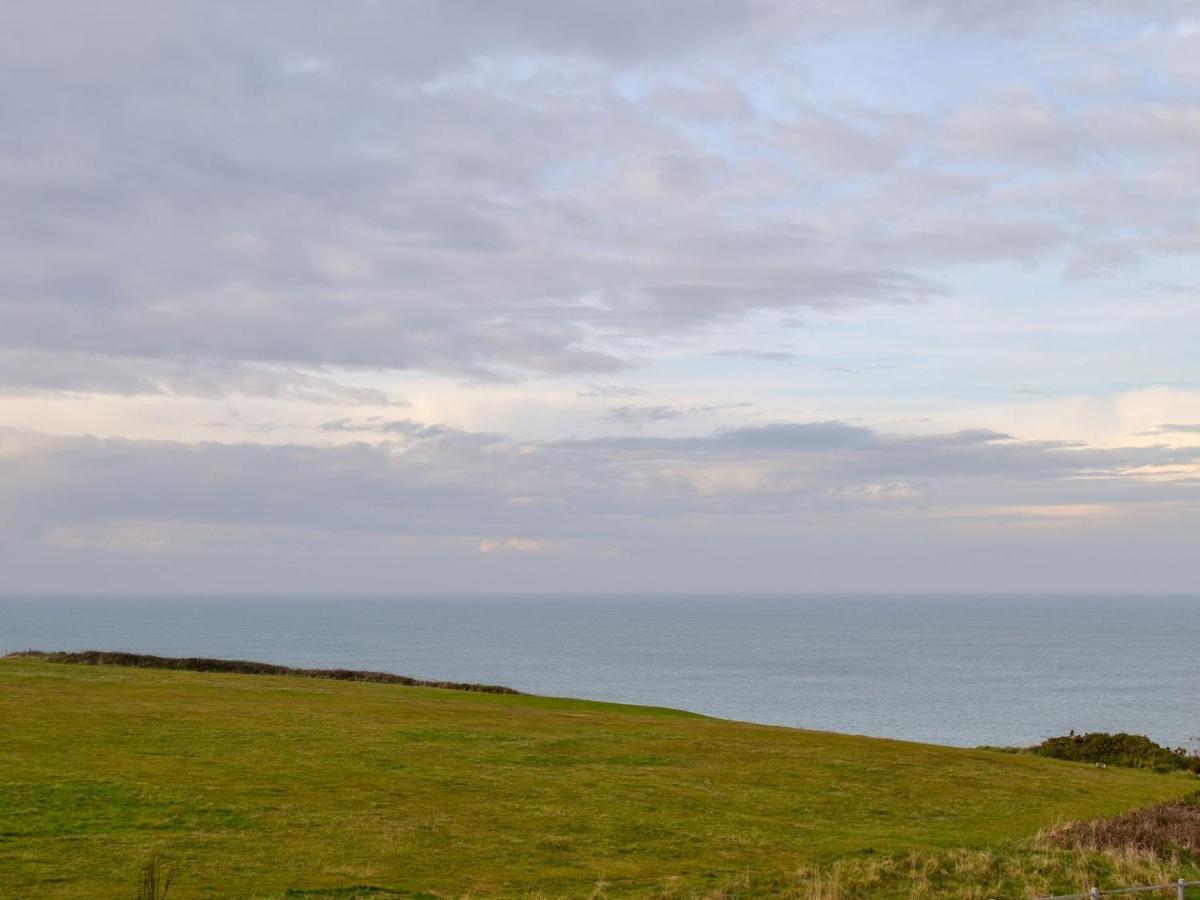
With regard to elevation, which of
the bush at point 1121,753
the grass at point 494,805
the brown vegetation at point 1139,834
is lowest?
the bush at point 1121,753

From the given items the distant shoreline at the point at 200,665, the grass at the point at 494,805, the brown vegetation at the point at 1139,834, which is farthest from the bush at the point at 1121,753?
the distant shoreline at the point at 200,665

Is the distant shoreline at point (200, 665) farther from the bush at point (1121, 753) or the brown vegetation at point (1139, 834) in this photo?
the brown vegetation at point (1139, 834)

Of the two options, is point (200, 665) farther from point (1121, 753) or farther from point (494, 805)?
point (1121, 753)

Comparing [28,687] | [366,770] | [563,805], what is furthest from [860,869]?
[28,687]

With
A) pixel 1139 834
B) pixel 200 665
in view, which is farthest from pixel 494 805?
pixel 200 665

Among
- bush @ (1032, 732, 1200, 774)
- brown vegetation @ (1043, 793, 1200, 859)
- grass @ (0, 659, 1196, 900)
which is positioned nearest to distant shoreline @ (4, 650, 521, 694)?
grass @ (0, 659, 1196, 900)

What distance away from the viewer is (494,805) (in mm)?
30000

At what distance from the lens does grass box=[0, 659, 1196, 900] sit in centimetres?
2278

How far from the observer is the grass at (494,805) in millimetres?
22781

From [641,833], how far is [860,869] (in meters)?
5.69

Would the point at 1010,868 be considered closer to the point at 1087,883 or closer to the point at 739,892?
the point at 1087,883

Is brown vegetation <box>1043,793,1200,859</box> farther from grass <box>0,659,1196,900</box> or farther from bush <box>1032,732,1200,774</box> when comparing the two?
bush <box>1032,732,1200,774</box>

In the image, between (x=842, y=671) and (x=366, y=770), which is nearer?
(x=366, y=770)

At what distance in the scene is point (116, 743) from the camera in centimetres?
3369
